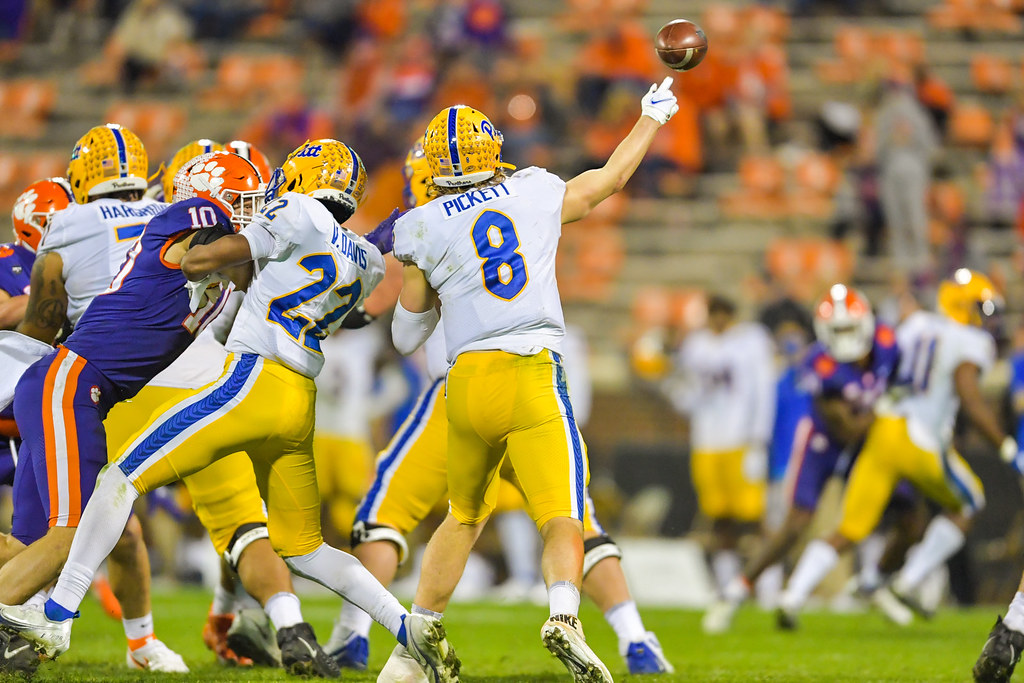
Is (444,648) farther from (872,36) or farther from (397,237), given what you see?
(872,36)

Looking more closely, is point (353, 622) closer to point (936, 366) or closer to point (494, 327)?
point (494, 327)

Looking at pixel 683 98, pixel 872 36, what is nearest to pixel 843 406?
pixel 683 98

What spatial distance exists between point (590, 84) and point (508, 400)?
36.6 ft

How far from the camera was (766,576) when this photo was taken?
11.9 m

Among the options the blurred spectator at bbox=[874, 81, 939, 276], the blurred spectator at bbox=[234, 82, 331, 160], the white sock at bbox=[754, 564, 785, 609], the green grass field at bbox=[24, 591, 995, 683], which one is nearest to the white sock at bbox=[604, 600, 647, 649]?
the green grass field at bbox=[24, 591, 995, 683]

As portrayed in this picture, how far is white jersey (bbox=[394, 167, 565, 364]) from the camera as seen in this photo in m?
5.03

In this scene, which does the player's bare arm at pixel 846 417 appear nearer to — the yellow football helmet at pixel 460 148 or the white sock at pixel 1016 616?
the white sock at pixel 1016 616

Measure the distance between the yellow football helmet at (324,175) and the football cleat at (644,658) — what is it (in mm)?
2231

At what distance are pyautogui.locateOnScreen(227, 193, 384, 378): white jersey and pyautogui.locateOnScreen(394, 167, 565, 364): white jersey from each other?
32 centimetres

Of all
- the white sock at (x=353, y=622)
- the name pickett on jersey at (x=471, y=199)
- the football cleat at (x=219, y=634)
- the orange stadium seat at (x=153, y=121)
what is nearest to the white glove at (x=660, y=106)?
the name pickett on jersey at (x=471, y=199)

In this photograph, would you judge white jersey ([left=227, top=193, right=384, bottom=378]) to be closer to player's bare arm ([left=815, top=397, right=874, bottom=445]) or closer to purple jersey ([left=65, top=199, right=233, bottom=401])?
purple jersey ([left=65, top=199, right=233, bottom=401])

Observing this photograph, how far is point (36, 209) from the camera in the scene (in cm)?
614

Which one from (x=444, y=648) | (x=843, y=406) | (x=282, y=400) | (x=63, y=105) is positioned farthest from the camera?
(x=63, y=105)

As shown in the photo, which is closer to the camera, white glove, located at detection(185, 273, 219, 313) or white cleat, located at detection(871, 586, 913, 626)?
white glove, located at detection(185, 273, 219, 313)
